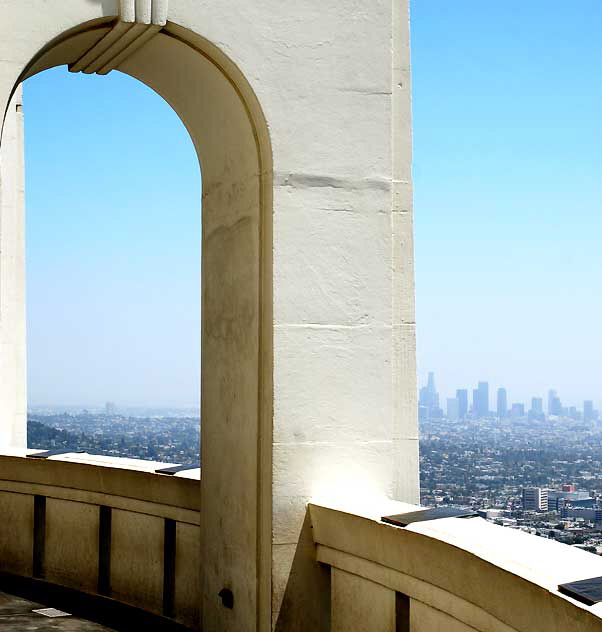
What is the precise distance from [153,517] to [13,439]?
5673mm

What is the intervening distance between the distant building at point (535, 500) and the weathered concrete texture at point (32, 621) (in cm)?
1428

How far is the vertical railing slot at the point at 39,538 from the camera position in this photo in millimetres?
11352

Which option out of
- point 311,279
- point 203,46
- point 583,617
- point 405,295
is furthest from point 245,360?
point 583,617

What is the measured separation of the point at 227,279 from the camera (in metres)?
9.57

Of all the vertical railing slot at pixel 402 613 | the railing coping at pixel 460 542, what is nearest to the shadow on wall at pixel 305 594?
the railing coping at pixel 460 542

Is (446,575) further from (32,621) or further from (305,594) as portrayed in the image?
(32,621)

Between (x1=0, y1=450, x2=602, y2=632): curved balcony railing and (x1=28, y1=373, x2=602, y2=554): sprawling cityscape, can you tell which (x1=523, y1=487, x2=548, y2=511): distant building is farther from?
(x1=0, y1=450, x2=602, y2=632): curved balcony railing

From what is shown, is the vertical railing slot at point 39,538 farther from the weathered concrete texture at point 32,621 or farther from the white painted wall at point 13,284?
the white painted wall at point 13,284

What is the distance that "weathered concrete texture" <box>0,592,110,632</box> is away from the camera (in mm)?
9258

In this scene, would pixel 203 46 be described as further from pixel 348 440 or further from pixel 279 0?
pixel 348 440

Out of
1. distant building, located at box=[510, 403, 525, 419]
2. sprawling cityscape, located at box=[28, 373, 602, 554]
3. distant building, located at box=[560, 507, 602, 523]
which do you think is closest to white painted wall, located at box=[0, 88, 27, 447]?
sprawling cityscape, located at box=[28, 373, 602, 554]

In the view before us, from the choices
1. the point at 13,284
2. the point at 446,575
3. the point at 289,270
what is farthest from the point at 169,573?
the point at 13,284

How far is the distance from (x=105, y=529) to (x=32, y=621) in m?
1.45

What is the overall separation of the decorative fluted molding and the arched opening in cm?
2
